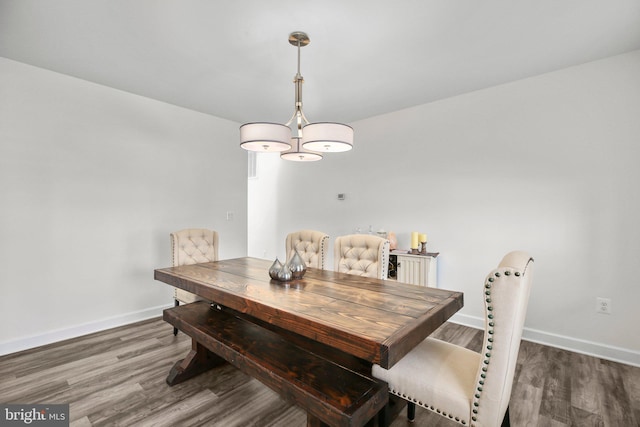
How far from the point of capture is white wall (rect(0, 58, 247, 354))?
8.36 feet

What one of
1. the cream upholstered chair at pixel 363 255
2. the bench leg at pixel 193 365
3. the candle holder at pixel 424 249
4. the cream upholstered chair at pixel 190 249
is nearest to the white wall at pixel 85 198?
the cream upholstered chair at pixel 190 249

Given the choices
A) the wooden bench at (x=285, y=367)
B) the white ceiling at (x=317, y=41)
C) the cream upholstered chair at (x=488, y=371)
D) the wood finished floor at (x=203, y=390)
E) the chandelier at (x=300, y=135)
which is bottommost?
the wood finished floor at (x=203, y=390)

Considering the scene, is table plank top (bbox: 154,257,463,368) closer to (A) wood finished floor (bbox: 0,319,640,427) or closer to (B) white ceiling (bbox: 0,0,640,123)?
(A) wood finished floor (bbox: 0,319,640,427)

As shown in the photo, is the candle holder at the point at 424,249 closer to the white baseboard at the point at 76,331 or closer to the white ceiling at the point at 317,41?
the white ceiling at the point at 317,41

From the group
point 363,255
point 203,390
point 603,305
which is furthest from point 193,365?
point 603,305

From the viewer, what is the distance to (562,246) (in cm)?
262

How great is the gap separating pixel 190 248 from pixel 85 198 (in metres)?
1.09

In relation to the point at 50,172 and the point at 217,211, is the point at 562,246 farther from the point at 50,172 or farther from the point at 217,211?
the point at 50,172

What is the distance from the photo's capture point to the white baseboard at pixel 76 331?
2.53 meters

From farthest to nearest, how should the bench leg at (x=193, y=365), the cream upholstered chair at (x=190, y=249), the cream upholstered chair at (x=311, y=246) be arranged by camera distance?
the cream upholstered chair at (x=190, y=249), the cream upholstered chair at (x=311, y=246), the bench leg at (x=193, y=365)

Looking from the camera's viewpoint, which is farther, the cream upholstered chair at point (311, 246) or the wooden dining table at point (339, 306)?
the cream upholstered chair at point (311, 246)

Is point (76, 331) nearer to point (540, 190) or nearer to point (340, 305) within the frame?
point (340, 305)

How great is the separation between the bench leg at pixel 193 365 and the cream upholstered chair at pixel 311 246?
1.02 meters

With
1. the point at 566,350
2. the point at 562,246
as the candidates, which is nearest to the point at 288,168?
the point at 562,246
